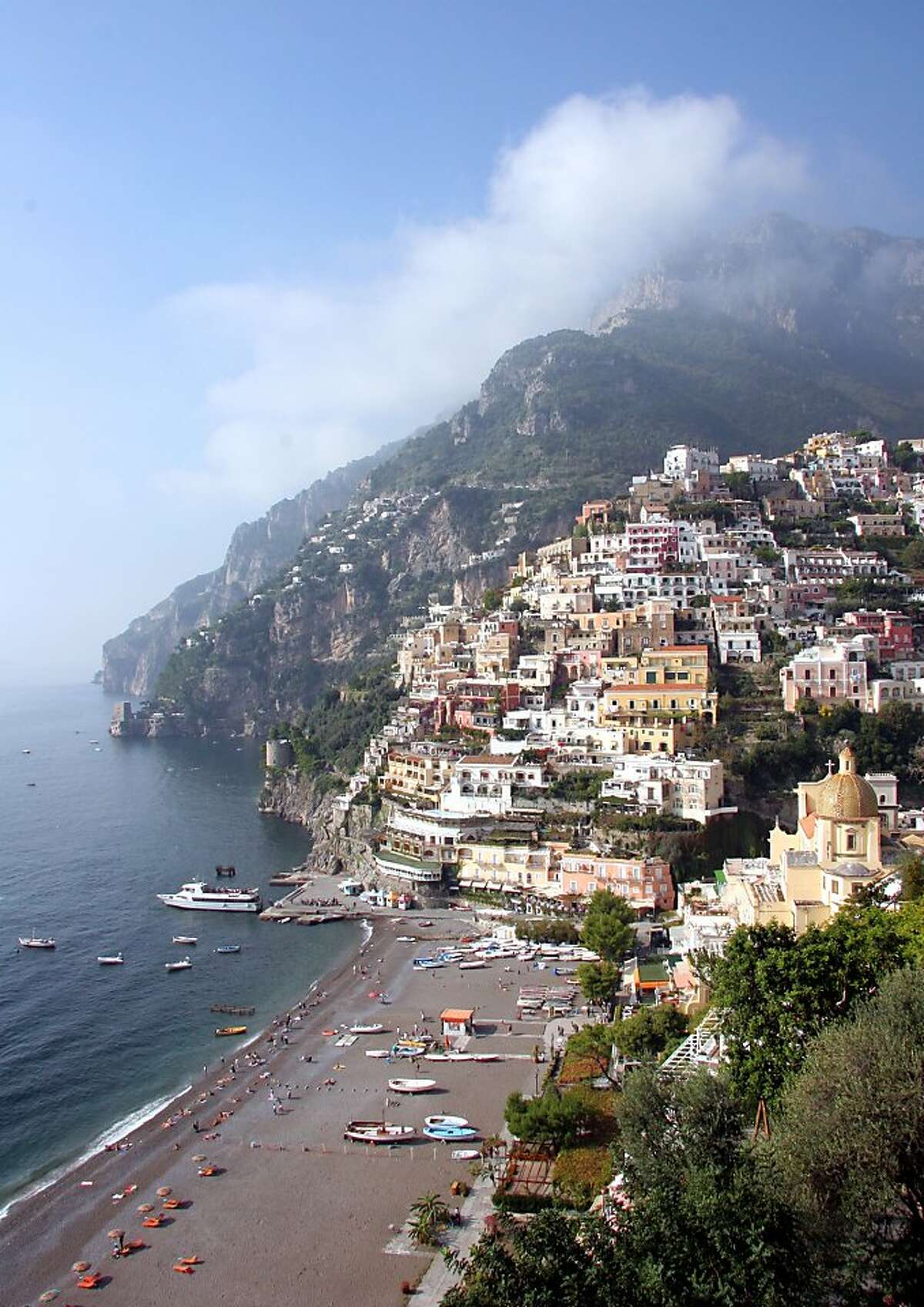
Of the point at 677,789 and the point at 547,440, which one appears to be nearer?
the point at 677,789

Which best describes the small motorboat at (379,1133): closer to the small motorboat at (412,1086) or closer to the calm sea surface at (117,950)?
the small motorboat at (412,1086)

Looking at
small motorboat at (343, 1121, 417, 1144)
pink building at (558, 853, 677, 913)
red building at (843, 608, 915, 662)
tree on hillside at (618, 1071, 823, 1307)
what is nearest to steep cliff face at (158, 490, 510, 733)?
red building at (843, 608, 915, 662)

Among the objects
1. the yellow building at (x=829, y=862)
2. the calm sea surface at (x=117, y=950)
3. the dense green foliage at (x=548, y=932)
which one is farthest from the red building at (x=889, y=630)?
the calm sea surface at (x=117, y=950)

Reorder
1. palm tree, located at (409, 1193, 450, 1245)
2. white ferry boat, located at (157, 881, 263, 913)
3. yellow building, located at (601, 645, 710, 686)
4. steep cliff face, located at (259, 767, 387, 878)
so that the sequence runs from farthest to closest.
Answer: steep cliff face, located at (259, 767, 387, 878) < yellow building, located at (601, 645, 710, 686) < white ferry boat, located at (157, 881, 263, 913) < palm tree, located at (409, 1193, 450, 1245)

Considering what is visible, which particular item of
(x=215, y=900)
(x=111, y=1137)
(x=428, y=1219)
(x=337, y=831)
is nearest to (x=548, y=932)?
(x=215, y=900)

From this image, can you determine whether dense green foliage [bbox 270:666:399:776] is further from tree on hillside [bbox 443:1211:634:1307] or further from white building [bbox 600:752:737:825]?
tree on hillside [bbox 443:1211:634:1307]

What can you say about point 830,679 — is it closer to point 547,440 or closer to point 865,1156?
point 865,1156
